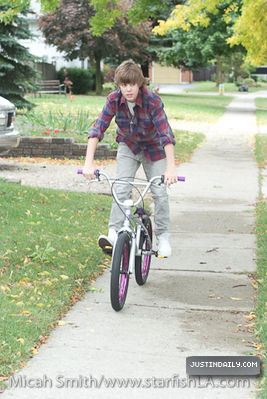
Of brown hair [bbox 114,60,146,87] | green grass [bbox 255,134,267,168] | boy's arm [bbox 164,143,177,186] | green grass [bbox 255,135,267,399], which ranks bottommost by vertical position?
green grass [bbox 255,134,267,168]

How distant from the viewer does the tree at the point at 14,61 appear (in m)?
20.8

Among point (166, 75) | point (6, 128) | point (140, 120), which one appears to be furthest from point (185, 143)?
point (166, 75)

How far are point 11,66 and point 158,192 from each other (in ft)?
52.8

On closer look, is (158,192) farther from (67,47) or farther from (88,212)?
(67,47)

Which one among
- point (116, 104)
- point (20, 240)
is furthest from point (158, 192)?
point (20, 240)

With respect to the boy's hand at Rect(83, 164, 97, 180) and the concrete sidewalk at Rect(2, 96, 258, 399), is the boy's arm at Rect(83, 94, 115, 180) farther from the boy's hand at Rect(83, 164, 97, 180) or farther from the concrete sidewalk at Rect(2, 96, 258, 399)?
Answer: the concrete sidewalk at Rect(2, 96, 258, 399)

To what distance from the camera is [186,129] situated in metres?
22.3

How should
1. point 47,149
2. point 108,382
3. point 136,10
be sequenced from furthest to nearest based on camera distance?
point 136,10
point 47,149
point 108,382

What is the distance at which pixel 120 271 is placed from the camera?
17.1 ft

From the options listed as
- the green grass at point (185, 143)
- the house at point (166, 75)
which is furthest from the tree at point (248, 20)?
the house at point (166, 75)

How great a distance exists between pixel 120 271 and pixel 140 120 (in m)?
1.19

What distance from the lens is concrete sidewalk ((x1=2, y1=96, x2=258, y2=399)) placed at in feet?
12.9

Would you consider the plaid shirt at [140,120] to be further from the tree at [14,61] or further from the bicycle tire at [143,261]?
the tree at [14,61]

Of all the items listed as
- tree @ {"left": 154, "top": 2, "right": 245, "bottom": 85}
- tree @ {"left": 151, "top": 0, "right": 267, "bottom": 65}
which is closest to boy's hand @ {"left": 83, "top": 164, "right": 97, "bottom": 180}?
tree @ {"left": 151, "top": 0, "right": 267, "bottom": 65}
